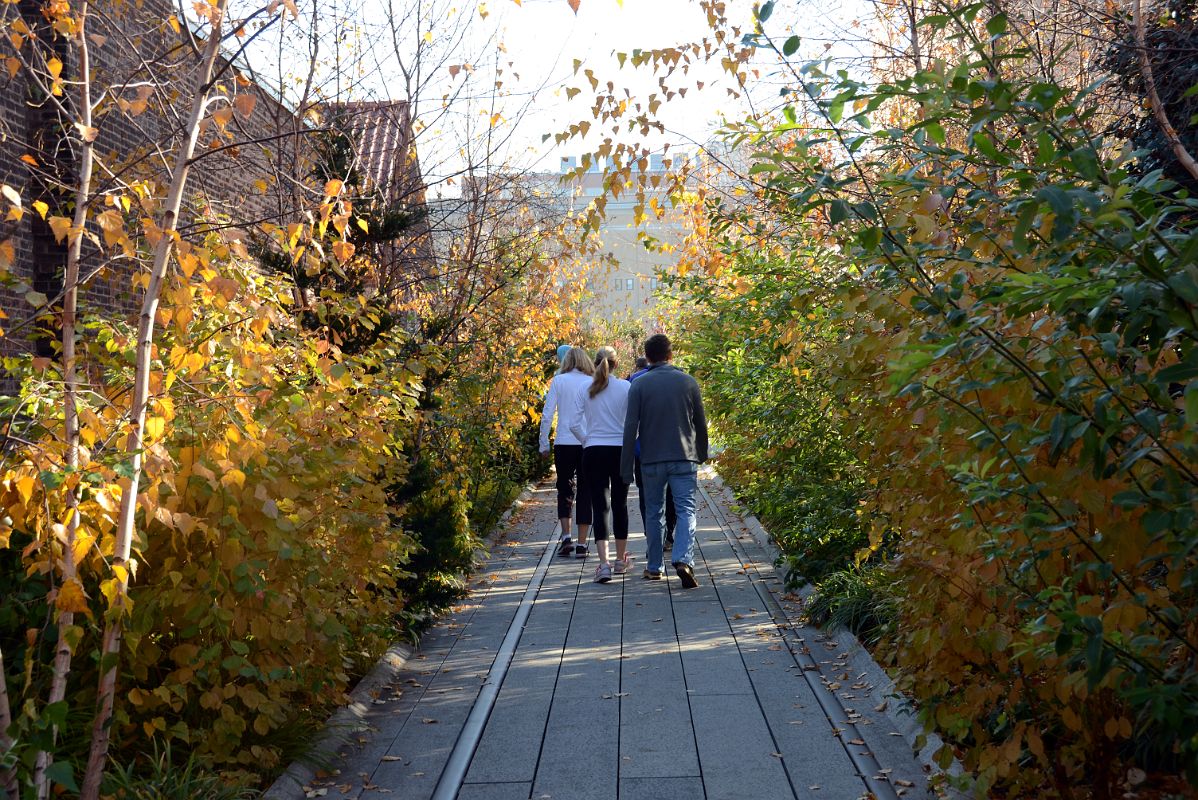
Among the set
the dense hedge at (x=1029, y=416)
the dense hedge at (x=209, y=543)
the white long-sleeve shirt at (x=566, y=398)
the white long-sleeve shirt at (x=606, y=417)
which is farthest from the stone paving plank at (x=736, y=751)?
the white long-sleeve shirt at (x=566, y=398)

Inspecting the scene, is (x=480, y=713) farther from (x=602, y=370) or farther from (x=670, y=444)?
(x=602, y=370)

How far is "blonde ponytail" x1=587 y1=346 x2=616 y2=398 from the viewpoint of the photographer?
35.1 ft

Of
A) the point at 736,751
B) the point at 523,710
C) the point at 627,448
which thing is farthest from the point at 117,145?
the point at 736,751

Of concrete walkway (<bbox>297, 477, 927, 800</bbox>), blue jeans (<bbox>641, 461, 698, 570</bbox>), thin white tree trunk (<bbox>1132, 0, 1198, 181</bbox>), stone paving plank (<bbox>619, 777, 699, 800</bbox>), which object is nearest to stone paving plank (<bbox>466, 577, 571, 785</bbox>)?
concrete walkway (<bbox>297, 477, 927, 800</bbox>)

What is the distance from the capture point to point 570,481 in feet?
39.8

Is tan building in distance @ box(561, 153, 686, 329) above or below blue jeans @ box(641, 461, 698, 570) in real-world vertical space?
above

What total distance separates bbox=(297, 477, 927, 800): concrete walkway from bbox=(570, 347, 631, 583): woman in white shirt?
915 mm

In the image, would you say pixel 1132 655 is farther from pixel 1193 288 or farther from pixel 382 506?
pixel 382 506

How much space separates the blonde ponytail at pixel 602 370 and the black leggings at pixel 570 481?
0.81 meters

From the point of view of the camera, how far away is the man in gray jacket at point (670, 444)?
952 cm

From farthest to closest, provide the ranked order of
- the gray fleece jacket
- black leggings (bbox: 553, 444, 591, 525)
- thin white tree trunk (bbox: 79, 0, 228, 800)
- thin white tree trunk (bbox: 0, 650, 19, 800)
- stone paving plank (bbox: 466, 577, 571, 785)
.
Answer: black leggings (bbox: 553, 444, 591, 525), the gray fleece jacket, stone paving plank (bbox: 466, 577, 571, 785), thin white tree trunk (bbox: 79, 0, 228, 800), thin white tree trunk (bbox: 0, 650, 19, 800)

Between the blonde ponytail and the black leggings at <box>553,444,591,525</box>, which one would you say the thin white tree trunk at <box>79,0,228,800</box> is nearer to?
the blonde ponytail

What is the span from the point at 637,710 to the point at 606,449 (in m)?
4.71

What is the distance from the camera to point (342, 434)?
582 cm
